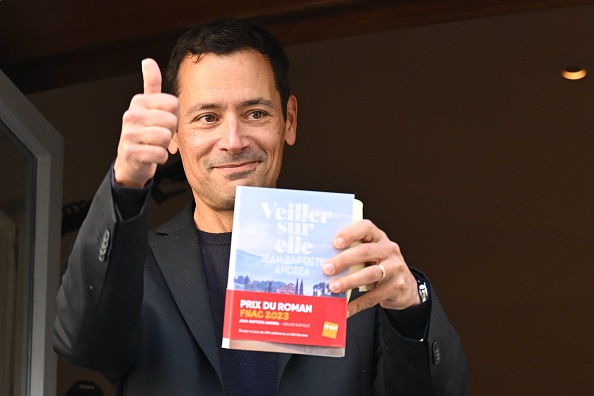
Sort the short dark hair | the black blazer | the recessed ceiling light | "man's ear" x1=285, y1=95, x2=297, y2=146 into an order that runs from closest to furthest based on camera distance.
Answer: the black blazer → the short dark hair → "man's ear" x1=285, y1=95, x2=297, y2=146 → the recessed ceiling light

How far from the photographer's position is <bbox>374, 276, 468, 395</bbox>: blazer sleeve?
170 cm

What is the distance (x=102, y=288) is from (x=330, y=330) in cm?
33

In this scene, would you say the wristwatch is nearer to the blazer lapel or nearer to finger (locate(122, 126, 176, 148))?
the blazer lapel

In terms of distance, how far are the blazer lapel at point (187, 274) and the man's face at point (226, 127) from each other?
6 centimetres

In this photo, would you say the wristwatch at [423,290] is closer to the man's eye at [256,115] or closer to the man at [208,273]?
the man at [208,273]

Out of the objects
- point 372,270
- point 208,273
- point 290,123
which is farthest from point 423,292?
point 290,123

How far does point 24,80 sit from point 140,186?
1567mm

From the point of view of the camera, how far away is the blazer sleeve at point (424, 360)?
1.70 meters

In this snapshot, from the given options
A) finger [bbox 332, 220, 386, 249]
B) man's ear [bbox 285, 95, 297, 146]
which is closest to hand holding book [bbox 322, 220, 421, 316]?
finger [bbox 332, 220, 386, 249]

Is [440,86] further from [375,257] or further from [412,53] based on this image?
[375,257]

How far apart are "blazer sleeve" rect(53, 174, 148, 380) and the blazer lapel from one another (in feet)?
0.37

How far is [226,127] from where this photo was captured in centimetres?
192

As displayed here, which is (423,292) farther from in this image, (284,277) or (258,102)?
(258,102)

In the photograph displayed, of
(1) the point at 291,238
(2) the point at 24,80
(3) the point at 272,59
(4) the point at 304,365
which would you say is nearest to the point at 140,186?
(1) the point at 291,238
